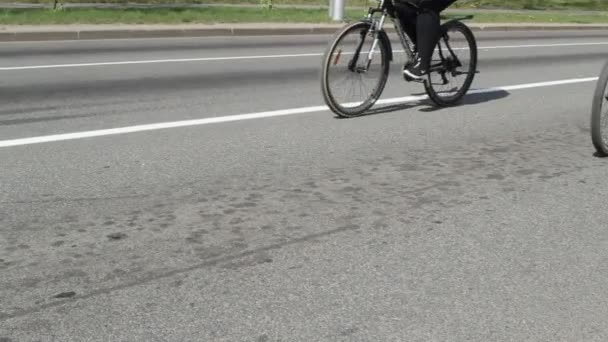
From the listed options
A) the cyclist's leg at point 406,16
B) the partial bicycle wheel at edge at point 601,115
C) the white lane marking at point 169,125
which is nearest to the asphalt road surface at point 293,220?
the white lane marking at point 169,125

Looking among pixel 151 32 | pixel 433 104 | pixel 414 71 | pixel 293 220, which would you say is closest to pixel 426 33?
pixel 414 71

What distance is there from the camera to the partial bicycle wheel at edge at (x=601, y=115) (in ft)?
19.2

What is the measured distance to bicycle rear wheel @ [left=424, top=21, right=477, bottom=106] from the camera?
8.01 m

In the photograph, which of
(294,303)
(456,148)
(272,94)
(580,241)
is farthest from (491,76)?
(294,303)

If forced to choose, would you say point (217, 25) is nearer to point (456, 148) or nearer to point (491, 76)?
point (491, 76)

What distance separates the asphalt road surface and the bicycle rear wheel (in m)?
0.21

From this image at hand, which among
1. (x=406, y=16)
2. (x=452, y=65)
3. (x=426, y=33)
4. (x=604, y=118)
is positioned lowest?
(x=604, y=118)

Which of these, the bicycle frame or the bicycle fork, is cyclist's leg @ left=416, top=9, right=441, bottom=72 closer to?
the bicycle frame

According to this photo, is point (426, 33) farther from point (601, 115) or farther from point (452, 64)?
point (601, 115)

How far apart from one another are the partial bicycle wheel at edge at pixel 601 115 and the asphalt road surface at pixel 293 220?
7.2 inches

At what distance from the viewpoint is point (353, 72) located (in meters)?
7.57

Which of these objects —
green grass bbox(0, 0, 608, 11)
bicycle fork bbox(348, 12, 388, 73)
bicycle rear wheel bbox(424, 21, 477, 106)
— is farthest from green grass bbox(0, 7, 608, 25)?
bicycle fork bbox(348, 12, 388, 73)

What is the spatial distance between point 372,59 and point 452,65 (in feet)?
3.27

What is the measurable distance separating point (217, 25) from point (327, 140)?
34.6 feet
